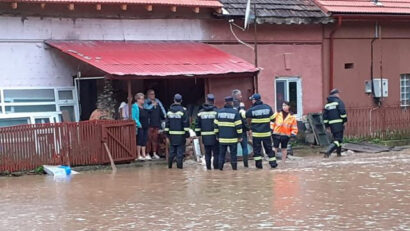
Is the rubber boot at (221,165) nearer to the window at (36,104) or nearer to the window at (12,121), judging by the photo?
the window at (36,104)

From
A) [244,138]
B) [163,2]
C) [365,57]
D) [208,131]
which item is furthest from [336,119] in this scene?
[365,57]

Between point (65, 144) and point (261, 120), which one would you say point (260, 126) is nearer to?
point (261, 120)

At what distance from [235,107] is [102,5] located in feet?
15.5

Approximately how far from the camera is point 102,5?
19844 millimetres

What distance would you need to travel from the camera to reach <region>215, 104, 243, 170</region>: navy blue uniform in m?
16.8

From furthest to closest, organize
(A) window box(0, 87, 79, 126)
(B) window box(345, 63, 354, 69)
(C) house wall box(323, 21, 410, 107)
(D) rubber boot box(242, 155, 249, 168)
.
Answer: (B) window box(345, 63, 354, 69)
(C) house wall box(323, 21, 410, 107)
(A) window box(0, 87, 79, 126)
(D) rubber boot box(242, 155, 249, 168)

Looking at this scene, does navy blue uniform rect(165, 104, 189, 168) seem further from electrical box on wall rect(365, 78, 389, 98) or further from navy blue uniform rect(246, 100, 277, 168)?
electrical box on wall rect(365, 78, 389, 98)

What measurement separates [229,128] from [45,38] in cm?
565

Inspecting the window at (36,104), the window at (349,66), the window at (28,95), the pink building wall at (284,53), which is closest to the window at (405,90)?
the window at (349,66)

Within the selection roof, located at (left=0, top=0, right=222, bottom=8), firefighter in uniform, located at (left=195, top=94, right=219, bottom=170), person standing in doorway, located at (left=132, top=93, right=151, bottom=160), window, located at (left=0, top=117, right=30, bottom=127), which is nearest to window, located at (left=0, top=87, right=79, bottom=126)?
window, located at (left=0, top=117, right=30, bottom=127)

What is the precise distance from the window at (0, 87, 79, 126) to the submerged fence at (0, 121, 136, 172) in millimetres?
1821

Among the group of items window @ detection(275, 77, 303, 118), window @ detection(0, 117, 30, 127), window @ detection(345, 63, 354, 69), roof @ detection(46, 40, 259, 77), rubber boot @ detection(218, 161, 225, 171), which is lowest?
rubber boot @ detection(218, 161, 225, 171)

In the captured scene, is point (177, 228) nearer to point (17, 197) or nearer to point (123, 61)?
point (17, 197)

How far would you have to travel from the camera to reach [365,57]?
24406 millimetres
